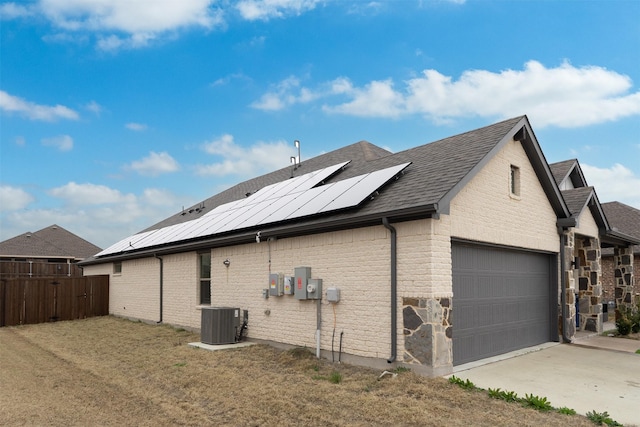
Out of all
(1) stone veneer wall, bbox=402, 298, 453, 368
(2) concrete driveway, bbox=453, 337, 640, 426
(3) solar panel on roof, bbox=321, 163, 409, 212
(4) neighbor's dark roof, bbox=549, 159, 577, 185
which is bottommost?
(2) concrete driveway, bbox=453, 337, 640, 426

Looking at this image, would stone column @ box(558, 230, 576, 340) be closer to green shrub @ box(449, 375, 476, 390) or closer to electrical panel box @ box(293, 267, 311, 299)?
green shrub @ box(449, 375, 476, 390)

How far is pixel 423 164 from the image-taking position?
35.2 feet

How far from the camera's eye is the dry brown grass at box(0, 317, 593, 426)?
6145 mm

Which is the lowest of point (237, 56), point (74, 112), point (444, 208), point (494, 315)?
point (494, 315)

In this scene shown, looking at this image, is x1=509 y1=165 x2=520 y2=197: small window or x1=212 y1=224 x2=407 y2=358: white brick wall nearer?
x1=212 y1=224 x2=407 y2=358: white brick wall

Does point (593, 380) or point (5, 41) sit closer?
point (593, 380)

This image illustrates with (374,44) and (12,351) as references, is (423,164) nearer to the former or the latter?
(374,44)

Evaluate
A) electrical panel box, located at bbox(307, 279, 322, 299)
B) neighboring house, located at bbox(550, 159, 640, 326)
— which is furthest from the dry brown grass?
neighboring house, located at bbox(550, 159, 640, 326)

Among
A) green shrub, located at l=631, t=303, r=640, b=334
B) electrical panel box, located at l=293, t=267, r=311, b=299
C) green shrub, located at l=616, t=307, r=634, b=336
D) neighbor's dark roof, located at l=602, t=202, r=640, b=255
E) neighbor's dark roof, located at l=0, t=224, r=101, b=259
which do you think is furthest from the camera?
neighbor's dark roof, located at l=0, t=224, r=101, b=259

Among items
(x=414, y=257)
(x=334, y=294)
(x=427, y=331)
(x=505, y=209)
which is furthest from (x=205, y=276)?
(x=505, y=209)

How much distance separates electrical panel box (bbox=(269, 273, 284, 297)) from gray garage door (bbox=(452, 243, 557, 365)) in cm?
386

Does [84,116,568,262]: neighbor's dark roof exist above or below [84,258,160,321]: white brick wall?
above

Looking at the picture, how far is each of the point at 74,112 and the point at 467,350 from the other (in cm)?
1595

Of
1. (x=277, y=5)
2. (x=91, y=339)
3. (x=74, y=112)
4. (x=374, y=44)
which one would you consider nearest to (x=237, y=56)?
(x=277, y=5)
